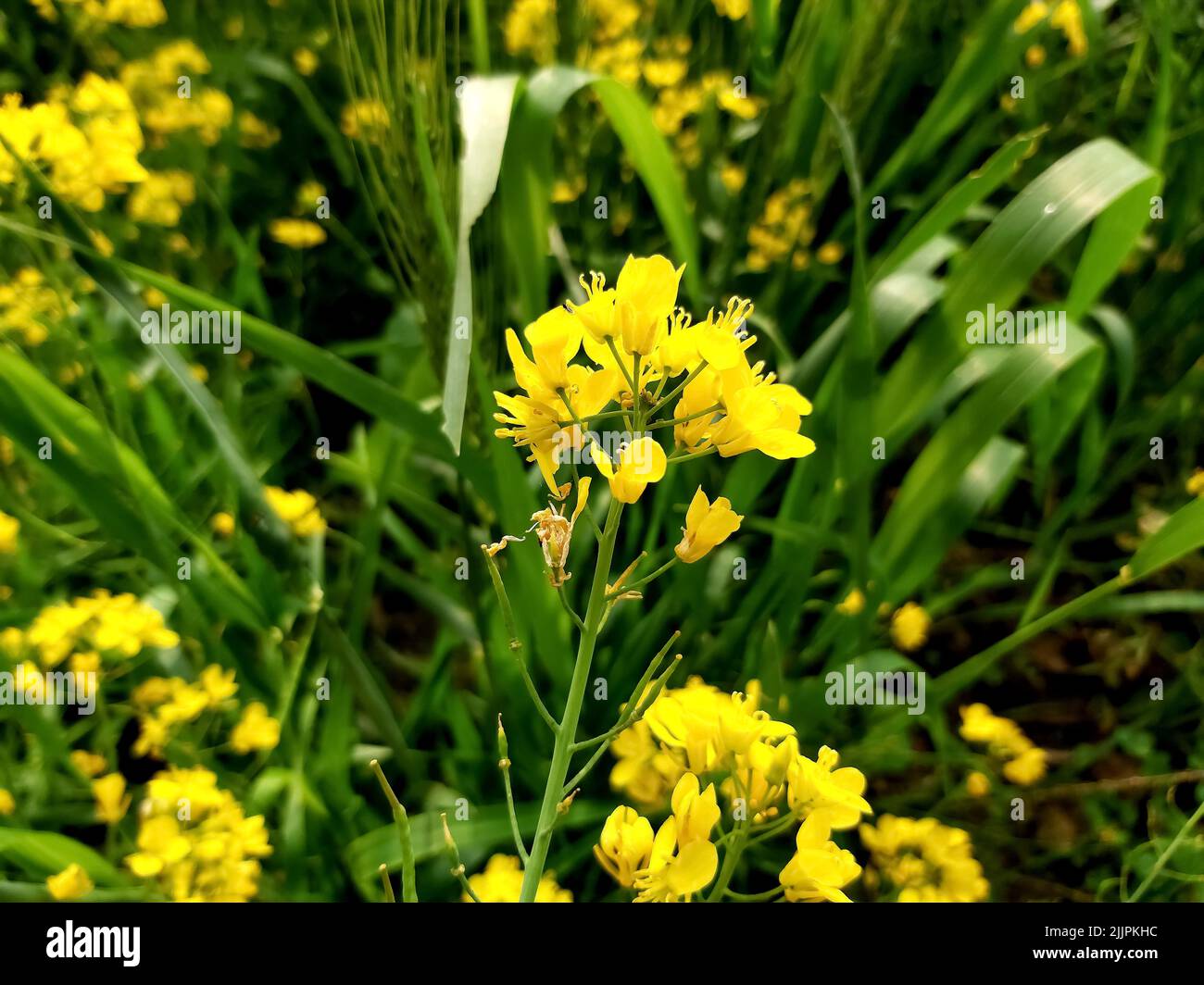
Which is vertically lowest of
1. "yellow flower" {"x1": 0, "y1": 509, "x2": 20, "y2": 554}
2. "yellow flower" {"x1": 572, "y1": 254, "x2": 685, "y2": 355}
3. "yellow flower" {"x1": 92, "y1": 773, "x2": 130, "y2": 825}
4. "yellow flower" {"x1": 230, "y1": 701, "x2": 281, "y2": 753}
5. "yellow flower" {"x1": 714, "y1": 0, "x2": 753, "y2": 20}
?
"yellow flower" {"x1": 92, "y1": 773, "x2": 130, "y2": 825}

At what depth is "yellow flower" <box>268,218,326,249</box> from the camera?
3.98 ft

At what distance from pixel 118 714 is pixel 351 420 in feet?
1.73

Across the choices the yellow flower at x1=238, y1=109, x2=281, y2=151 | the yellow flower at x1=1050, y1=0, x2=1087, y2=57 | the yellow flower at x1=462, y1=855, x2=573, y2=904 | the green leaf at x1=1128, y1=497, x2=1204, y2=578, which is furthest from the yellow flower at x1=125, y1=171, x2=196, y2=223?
the yellow flower at x1=1050, y1=0, x2=1087, y2=57

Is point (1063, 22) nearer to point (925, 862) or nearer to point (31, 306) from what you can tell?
point (925, 862)

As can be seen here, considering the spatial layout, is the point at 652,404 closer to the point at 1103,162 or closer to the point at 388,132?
the point at 388,132

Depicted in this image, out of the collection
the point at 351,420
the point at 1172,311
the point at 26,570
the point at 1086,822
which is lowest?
the point at 1086,822

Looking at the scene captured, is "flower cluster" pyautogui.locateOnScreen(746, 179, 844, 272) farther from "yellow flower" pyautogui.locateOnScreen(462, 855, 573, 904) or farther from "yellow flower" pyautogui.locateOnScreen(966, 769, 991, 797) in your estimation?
"yellow flower" pyautogui.locateOnScreen(462, 855, 573, 904)

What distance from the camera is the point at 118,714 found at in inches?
34.8

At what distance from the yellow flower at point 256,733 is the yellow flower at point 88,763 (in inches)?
4.2

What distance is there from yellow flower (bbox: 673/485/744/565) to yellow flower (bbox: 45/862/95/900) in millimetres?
544

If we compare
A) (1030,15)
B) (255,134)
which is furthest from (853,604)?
(255,134)

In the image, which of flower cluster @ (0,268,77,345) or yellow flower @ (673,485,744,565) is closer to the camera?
yellow flower @ (673,485,744,565)

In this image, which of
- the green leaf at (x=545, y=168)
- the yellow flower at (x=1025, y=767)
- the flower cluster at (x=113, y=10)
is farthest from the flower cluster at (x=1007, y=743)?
the flower cluster at (x=113, y=10)
